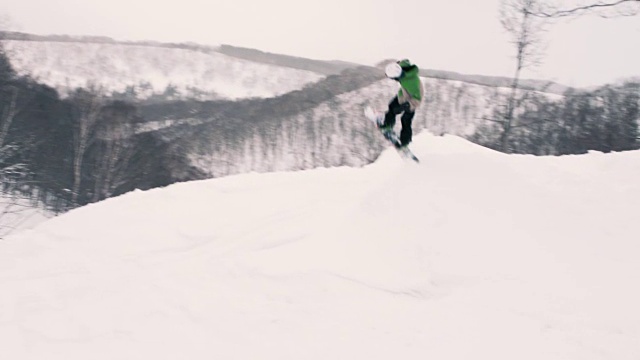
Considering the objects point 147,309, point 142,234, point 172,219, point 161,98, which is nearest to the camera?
point 147,309

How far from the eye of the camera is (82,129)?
124 ft

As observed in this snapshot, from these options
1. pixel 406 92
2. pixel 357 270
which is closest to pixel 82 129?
pixel 406 92

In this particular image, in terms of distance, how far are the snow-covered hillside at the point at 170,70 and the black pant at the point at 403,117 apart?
103m

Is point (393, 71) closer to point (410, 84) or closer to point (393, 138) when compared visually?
point (410, 84)

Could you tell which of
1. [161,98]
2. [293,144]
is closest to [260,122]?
[293,144]

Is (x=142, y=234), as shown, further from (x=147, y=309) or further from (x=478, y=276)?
(x=478, y=276)

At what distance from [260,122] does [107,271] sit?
234 feet

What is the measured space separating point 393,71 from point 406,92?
0.43 metres

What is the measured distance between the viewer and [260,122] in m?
75.2

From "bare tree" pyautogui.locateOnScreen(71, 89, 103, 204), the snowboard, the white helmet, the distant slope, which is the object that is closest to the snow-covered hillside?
the distant slope

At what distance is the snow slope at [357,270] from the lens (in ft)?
11.6

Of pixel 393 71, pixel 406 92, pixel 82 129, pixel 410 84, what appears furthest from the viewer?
pixel 82 129

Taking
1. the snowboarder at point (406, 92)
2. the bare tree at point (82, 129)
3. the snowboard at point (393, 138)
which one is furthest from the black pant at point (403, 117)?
the bare tree at point (82, 129)

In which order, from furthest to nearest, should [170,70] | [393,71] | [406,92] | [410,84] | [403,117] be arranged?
1. [170,70]
2. [403,117]
3. [406,92]
4. [410,84]
5. [393,71]
